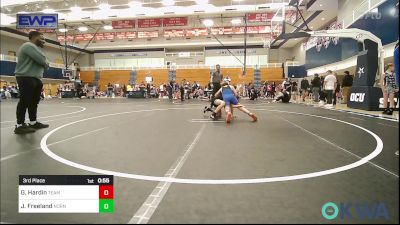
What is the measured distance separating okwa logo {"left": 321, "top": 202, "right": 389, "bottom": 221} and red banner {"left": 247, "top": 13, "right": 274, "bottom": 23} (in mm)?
24400

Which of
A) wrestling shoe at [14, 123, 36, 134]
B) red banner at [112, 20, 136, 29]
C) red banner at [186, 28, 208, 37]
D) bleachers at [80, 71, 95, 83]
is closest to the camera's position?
wrestling shoe at [14, 123, 36, 134]

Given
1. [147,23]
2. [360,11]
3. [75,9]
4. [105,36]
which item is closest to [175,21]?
[147,23]

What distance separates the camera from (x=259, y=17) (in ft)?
81.3

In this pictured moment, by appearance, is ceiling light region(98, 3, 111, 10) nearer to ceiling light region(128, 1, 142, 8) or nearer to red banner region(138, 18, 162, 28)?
ceiling light region(128, 1, 142, 8)

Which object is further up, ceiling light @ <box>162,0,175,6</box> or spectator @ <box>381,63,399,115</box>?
ceiling light @ <box>162,0,175,6</box>

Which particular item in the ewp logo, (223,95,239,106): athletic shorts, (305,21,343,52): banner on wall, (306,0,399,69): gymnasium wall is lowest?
(223,95,239,106): athletic shorts

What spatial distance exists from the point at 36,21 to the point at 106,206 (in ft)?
9.81

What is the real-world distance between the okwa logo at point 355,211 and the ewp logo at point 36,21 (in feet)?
12.0

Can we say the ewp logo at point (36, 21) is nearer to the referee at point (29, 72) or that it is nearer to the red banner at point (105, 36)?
the referee at point (29, 72)

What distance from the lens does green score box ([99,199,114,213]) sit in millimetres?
1552

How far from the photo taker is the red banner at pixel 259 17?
79.5 feet

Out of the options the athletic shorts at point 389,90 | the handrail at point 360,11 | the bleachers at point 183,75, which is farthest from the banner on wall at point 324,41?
the athletic shorts at point 389,90

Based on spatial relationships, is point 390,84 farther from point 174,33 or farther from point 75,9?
point 174,33

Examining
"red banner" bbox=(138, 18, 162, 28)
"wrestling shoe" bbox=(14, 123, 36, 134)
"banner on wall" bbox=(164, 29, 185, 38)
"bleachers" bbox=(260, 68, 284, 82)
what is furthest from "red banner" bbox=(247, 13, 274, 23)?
"wrestling shoe" bbox=(14, 123, 36, 134)
